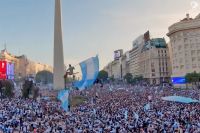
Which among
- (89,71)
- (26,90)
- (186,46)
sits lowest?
(26,90)

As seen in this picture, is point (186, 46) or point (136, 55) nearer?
point (186, 46)

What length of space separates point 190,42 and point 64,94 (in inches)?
2908

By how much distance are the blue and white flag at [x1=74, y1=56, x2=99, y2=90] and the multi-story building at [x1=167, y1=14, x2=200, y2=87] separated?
73.9 metres

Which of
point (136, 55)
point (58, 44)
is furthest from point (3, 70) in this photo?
point (136, 55)

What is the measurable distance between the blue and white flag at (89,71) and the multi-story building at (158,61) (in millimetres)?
115560

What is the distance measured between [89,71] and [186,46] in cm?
7678

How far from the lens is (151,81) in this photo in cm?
14150

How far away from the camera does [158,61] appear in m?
138

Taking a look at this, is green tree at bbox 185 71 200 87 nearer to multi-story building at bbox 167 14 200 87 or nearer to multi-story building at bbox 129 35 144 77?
multi-story building at bbox 167 14 200 87

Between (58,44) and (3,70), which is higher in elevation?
(58,44)

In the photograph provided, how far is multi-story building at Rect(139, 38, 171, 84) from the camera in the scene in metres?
138

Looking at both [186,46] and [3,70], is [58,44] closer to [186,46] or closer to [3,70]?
A: [3,70]

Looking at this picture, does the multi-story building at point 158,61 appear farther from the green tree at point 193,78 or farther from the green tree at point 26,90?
the green tree at point 26,90

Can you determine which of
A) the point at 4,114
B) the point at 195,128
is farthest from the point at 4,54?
the point at 195,128
